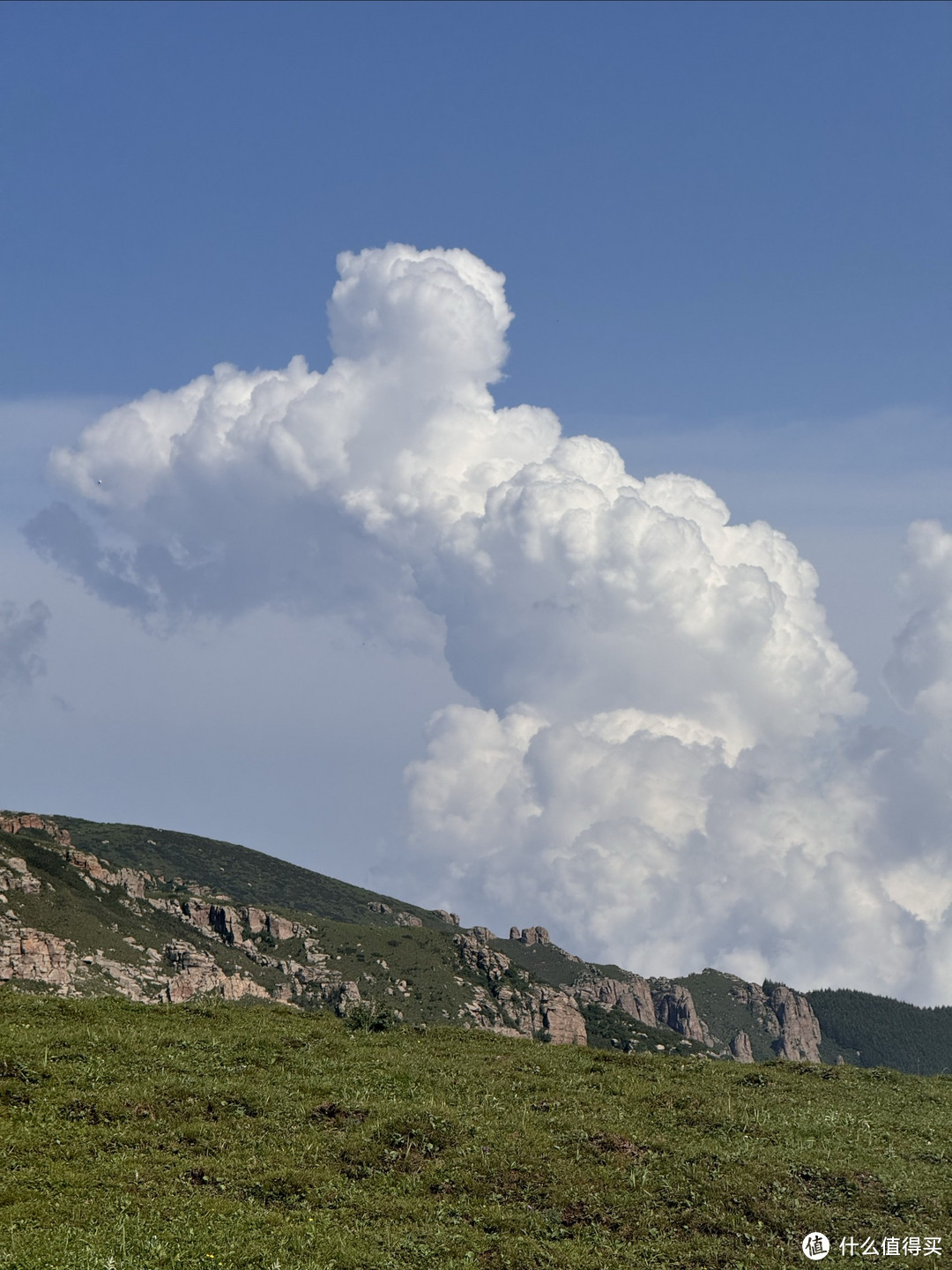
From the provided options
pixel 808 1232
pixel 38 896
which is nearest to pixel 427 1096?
pixel 808 1232

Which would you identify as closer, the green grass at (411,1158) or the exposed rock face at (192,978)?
the green grass at (411,1158)

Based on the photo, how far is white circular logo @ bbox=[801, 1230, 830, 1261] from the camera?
25.7 metres

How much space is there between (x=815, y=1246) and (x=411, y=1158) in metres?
10.8

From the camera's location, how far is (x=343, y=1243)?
Result: 2395cm

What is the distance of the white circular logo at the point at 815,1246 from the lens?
84.3ft

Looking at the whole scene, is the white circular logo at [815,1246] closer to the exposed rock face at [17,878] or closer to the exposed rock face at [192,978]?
the exposed rock face at [17,878]

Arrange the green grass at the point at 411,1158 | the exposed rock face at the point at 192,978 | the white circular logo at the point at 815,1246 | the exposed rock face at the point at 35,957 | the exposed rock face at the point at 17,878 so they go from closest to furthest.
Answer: the green grass at the point at 411,1158, the white circular logo at the point at 815,1246, the exposed rock face at the point at 35,957, the exposed rock face at the point at 17,878, the exposed rock face at the point at 192,978

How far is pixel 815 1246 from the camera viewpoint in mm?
26078

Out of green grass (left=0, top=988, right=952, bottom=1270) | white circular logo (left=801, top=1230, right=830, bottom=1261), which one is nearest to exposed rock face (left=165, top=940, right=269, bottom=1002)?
green grass (left=0, top=988, right=952, bottom=1270)

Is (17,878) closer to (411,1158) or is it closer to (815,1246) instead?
(411,1158)

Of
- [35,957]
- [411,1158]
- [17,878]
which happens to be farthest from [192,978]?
[411,1158]

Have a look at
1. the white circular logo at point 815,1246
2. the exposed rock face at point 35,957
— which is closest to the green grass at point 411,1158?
the white circular logo at point 815,1246

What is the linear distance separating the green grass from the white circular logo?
0.82 feet

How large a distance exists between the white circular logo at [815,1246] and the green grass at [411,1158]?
0.25 meters
